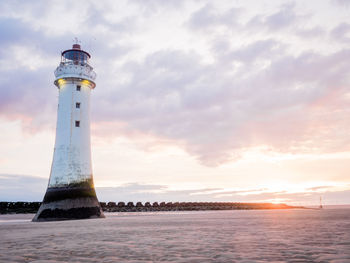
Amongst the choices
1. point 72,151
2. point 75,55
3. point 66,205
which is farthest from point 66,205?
point 75,55

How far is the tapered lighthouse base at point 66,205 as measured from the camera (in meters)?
26.7

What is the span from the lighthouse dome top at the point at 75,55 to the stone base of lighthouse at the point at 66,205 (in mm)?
12307

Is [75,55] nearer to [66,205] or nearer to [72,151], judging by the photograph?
[72,151]

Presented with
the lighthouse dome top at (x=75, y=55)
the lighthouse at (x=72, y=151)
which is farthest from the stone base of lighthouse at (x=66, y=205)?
the lighthouse dome top at (x=75, y=55)

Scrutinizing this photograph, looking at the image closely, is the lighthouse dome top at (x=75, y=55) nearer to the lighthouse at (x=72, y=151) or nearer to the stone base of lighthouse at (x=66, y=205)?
the lighthouse at (x=72, y=151)

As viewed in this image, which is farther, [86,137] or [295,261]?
[86,137]

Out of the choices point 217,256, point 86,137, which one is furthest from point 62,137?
point 217,256

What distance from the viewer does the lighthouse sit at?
88.8 ft

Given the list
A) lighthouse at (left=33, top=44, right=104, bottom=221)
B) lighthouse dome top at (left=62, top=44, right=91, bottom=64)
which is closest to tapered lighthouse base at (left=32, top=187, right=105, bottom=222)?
lighthouse at (left=33, top=44, right=104, bottom=221)

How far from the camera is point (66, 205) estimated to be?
88.3 ft

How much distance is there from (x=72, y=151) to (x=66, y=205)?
4.81m

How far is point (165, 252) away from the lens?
7461 mm

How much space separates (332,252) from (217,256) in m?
2.68

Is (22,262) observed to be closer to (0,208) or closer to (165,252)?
(165,252)
